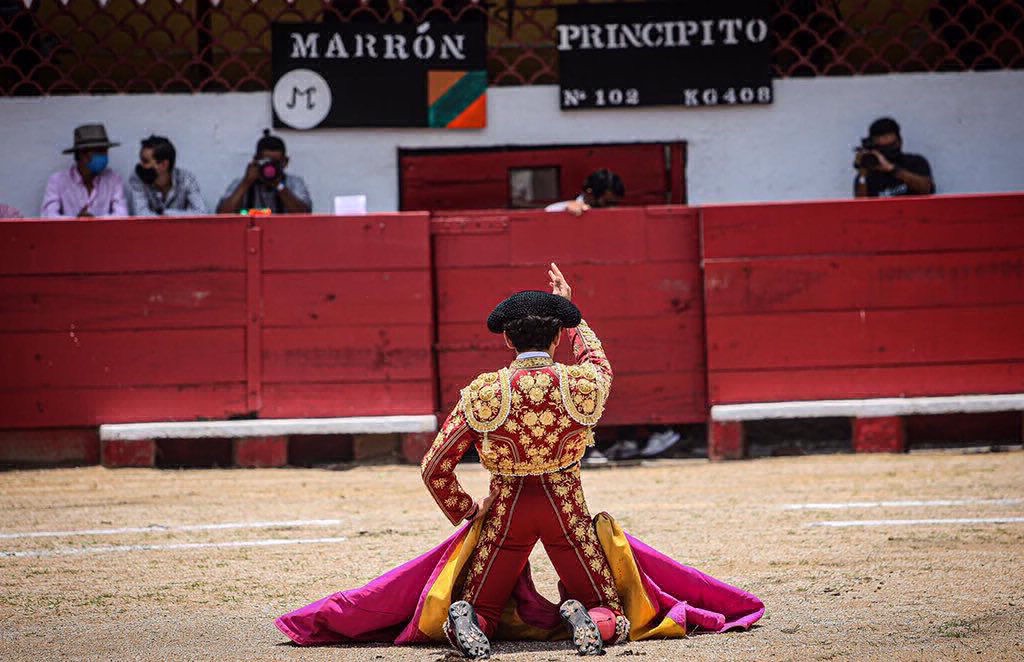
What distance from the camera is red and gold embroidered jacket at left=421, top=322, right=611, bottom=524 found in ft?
12.4

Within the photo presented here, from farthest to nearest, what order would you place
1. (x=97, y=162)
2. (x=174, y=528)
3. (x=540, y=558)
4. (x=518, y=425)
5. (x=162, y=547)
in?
(x=97, y=162) < (x=174, y=528) < (x=162, y=547) < (x=540, y=558) < (x=518, y=425)

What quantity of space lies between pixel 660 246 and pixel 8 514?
3.79 meters

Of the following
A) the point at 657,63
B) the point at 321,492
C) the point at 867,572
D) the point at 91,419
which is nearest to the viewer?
the point at 867,572

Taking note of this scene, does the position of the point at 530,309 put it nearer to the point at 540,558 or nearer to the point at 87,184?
the point at 540,558

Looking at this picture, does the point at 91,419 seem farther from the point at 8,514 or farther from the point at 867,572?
the point at 867,572

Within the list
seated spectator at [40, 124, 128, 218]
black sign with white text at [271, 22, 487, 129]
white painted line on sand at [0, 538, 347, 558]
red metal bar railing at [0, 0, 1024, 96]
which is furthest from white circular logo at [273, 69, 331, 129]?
white painted line on sand at [0, 538, 347, 558]

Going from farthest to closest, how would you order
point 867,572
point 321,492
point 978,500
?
point 321,492, point 978,500, point 867,572

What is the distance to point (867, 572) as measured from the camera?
4.62 meters

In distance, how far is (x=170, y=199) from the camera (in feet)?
28.3

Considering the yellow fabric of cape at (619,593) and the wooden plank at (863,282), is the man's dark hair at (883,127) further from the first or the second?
the yellow fabric of cape at (619,593)

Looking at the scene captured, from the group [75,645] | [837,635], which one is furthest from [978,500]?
[75,645]

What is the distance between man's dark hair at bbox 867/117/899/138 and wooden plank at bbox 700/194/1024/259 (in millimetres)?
1040

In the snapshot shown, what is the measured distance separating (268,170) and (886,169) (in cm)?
378

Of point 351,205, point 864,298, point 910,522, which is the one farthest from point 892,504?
point 351,205
